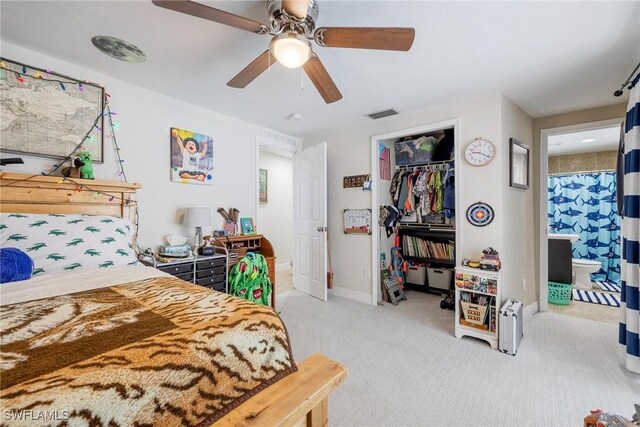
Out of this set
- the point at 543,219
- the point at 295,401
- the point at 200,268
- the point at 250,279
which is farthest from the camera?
the point at 543,219

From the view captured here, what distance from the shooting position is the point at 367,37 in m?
1.40

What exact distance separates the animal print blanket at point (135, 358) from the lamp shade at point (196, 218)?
155 cm

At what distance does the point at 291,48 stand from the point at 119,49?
58.3 inches

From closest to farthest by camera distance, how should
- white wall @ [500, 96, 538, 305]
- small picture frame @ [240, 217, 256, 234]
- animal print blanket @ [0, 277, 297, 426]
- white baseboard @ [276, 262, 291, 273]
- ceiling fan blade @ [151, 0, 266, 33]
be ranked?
animal print blanket @ [0, 277, 297, 426], ceiling fan blade @ [151, 0, 266, 33], white wall @ [500, 96, 538, 305], small picture frame @ [240, 217, 256, 234], white baseboard @ [276, 262, 291, 273]

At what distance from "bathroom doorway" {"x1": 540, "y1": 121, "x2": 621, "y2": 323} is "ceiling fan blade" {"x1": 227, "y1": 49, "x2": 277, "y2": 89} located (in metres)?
3.48

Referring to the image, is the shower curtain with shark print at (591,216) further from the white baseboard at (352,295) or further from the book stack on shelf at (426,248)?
the white baseboard at (352,295)

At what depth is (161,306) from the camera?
1.09 meters

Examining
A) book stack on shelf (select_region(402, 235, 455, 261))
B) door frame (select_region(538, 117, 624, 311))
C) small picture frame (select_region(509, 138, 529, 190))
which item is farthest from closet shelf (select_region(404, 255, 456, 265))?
small picture frame (select_region(509, 138, 529, 190))

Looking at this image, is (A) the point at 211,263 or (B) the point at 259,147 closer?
(A) the point at 211,263

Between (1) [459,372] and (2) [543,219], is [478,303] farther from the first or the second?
(2) [543,219]

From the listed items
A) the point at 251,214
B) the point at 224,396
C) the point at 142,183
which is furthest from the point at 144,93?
the point at 224,396

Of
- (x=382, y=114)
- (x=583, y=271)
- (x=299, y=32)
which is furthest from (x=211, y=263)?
(x=583, y=271)

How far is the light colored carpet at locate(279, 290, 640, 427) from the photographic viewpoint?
1.63m

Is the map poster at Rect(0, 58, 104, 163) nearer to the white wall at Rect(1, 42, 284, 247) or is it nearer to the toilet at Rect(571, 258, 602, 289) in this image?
the white wall at Rect(1, 42, 284, 247)
